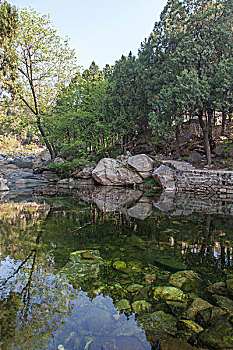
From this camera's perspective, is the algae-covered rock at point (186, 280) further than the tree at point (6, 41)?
No

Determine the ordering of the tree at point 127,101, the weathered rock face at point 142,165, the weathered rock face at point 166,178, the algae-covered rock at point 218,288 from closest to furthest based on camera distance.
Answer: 1. the algae-covered rock at point 218,288
2. the weathered rock face at point 166,178
3. the weathered rock face at point 142,165
4. the tree at point 127,101

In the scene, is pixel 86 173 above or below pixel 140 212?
above

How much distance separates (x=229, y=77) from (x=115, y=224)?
11243mm

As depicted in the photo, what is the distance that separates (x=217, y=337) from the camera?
1.93 metres

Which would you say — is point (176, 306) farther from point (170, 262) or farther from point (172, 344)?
point (170, 262)

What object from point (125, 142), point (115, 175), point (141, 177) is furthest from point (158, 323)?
point (125, 142)

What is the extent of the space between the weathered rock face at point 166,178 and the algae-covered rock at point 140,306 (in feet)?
37.8

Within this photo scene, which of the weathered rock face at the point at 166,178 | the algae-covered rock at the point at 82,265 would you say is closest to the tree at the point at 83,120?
the weathered rock face at the point at 166,178

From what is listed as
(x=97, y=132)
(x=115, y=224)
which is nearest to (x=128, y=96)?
(x=97, y=132)

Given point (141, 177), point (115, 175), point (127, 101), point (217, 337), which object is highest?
point (127, 101)

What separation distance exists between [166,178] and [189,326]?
12.0 meters

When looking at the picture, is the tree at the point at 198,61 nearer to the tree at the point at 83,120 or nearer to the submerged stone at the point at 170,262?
the tree at the point at 83,120

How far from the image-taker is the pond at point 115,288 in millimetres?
2010

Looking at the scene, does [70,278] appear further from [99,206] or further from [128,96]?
[128,96]
